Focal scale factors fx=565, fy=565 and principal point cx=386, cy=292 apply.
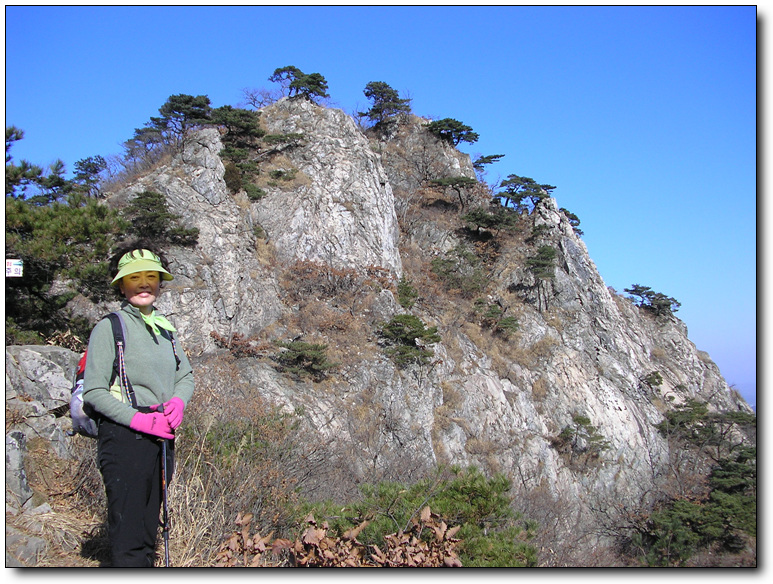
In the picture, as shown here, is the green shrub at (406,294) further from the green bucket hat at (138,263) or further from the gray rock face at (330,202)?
the green bucket hat at (138,263)

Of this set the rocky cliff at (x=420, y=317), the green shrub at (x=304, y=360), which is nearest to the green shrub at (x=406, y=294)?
the rocky cliff at (x=420, y=317)

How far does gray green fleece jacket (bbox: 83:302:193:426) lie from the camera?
274cm

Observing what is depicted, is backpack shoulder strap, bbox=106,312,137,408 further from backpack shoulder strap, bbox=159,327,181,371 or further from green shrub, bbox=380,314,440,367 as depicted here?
green shrub, bbox=380,314,440,367

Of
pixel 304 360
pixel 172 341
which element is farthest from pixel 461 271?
pixel 172 341

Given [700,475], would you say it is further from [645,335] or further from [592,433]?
[645,335]

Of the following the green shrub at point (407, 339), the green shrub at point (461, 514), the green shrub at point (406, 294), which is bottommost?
the green shrub at point (461, 514)

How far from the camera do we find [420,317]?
2112cm

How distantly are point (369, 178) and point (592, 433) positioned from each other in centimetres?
1376

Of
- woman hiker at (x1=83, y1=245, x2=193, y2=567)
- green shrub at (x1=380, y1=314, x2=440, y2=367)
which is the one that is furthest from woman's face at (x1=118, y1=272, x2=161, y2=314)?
green shrub at (x1=380, y1=314, x2=440, y2=367)

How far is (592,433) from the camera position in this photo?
2141 centimetres

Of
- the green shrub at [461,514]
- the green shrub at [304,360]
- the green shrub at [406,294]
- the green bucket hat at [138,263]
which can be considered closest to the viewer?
the green bucket hat at [138,263]

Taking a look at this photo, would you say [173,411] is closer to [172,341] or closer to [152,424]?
[152,424]

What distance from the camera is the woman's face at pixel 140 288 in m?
3.04

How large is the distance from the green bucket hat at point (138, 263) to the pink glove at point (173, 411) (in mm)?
661
